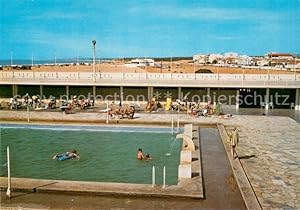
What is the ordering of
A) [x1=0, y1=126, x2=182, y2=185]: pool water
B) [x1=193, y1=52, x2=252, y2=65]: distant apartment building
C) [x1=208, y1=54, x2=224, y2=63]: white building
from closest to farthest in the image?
[x1=0, y1=126, x2=182, y2=185]: pool water, [x1=193, y1=52, x2=252, y2=65]: distant apartment building, [x1=208, y1=54, x2=224, y2=63]: white building

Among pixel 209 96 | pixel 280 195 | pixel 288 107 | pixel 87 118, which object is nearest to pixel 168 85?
pixel 209 96

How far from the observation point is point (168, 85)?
23625mm

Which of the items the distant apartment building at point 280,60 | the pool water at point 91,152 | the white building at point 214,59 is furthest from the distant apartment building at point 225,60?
the pool water at point 91,152

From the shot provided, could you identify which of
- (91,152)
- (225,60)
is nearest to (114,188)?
(91,152)

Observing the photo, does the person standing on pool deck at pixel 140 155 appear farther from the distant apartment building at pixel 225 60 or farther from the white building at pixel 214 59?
the white building at pixel 214 59

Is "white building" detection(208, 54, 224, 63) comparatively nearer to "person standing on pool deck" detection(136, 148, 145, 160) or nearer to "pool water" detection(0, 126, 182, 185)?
"pool water" detection(0, 126, 182, 185)

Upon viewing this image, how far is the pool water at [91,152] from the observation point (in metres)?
11.4

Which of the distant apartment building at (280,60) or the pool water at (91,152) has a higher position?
the distant apartment building at (280,60)

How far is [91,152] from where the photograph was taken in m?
14.2

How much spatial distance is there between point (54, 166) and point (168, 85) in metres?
12.4

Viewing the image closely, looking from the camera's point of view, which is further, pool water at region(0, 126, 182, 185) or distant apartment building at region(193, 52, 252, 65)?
distant apartment building at region(193, 52, 252, 65)

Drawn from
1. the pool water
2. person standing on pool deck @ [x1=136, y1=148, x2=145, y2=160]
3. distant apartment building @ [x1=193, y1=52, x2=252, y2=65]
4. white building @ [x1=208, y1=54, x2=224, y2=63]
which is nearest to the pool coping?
the pool water

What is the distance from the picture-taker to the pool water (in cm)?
1137

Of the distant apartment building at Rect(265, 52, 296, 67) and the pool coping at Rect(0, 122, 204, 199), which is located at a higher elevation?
the distant apartment building at Rect(265, 52, 296, 67)
